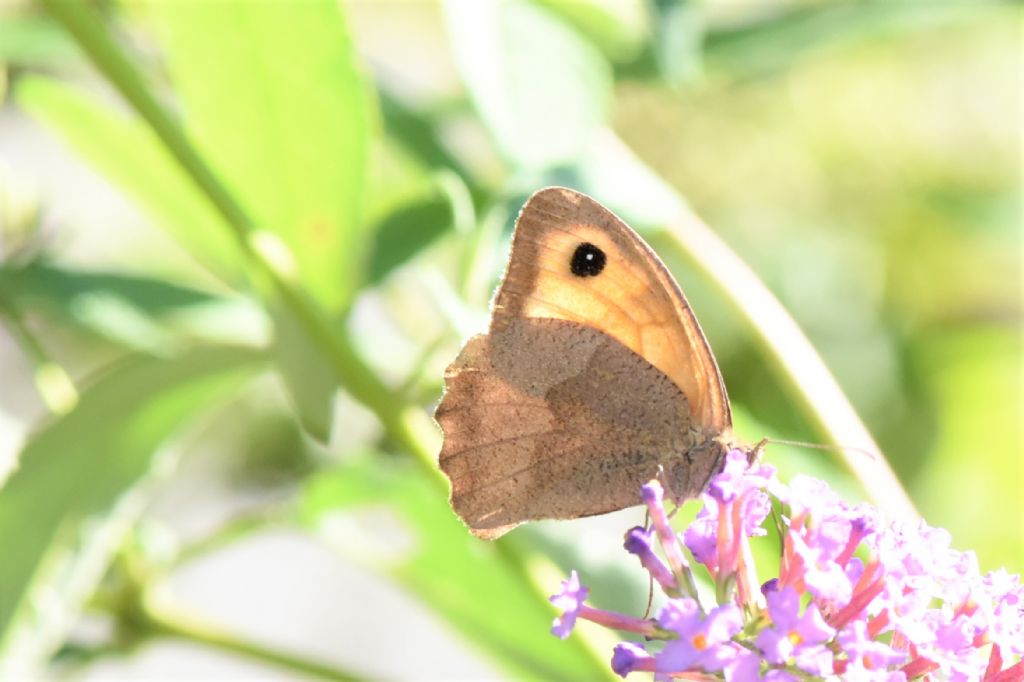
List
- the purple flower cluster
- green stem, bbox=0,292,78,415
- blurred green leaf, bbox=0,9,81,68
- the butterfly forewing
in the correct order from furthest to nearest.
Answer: blurred green leaf, bbox=0,9,81,68
green stem, bbox=0,292,78,415
the butterfly forewing
the purple flower cluster

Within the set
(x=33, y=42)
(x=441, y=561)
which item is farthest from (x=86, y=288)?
(x=441, y=561)

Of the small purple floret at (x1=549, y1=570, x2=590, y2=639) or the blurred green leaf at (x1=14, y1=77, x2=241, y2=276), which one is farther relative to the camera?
the blurred green leaf at (x1=14, y1=77, x2=241, y2=276)

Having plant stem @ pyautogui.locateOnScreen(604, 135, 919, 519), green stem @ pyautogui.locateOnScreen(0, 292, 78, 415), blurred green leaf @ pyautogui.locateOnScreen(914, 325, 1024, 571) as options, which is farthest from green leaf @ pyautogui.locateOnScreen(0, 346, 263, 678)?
blurred green leaf @ pyautogui.locateOnScreen(914, 325, 1024, 571)

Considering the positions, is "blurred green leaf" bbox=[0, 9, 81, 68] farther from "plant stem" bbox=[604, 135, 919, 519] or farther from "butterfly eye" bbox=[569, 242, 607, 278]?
"butterfly eye" bbox=[569, 242, 607, 278]

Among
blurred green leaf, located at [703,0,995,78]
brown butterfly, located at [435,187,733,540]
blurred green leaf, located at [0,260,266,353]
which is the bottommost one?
brown butterfly, located at [435,187,733,540]

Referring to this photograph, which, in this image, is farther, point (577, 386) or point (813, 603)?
point (577, 386)

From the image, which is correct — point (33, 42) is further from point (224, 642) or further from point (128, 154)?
point (224, 642)

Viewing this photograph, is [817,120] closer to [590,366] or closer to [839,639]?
[590,366]

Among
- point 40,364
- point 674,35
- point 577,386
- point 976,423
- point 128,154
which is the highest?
point 976,423
